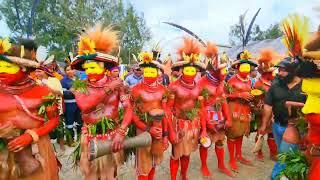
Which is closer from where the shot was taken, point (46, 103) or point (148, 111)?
point (46, 103)

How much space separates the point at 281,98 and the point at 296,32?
2635 millimetres

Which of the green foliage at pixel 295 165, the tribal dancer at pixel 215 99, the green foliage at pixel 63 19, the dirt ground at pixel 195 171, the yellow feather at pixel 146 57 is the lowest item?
the dirt ground at pixel 195 171

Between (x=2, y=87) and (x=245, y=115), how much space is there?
4.28 meters

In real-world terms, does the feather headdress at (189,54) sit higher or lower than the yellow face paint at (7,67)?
higher

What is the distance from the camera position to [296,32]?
2.89 metres

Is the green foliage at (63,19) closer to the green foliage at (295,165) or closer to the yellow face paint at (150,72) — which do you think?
the yellow face paint at (150,72)

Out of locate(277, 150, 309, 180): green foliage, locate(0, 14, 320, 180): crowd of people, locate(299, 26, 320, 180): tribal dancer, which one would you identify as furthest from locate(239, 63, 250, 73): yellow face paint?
locate(299, 26, 320, 180): tribal dancer

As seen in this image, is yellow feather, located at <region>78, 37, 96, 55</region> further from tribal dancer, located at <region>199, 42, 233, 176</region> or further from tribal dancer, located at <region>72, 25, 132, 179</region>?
tribal dancer, located at <region>199, 42, 233, 176</region>

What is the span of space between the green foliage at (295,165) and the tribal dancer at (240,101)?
118 inches

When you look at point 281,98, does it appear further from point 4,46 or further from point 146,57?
point 4,46

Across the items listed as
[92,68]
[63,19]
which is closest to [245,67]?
[92,68]

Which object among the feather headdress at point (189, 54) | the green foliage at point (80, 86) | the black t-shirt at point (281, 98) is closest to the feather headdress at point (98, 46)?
the green foliage at point (80, 86)

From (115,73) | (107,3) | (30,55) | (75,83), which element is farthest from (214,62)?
(107,3)

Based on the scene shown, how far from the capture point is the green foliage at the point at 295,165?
307 cm
